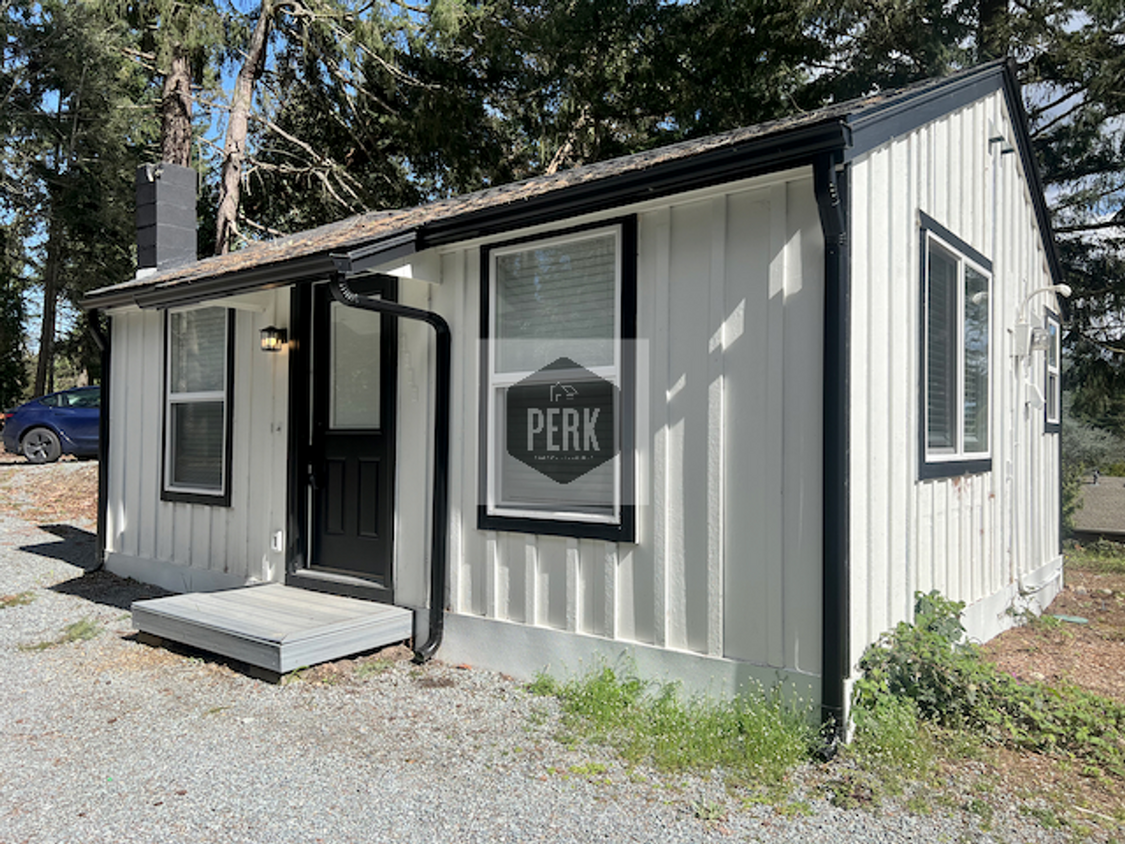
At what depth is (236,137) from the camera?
1344cm

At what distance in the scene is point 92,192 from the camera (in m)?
16.0

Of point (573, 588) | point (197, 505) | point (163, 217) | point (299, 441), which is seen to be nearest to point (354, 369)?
point (299, 441)

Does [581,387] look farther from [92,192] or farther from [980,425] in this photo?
[92,192]

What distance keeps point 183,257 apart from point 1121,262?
1070cm

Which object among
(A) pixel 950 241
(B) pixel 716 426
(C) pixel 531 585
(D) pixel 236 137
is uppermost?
(D) pixel 236 137

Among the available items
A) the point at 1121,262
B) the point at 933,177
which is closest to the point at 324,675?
the point at 933,177

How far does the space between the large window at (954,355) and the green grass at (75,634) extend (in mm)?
5225

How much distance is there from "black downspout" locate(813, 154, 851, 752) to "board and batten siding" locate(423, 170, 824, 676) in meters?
0.08

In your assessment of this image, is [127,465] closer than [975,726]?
No

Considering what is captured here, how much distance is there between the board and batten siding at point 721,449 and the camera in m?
3.75

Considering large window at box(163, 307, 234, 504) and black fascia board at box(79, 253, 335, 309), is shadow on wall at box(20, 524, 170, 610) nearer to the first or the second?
large window at box(163, 307, 234, 504)

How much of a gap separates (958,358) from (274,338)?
443 centimetres

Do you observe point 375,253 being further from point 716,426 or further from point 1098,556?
point 1098,556

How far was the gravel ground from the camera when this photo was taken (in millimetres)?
2965
